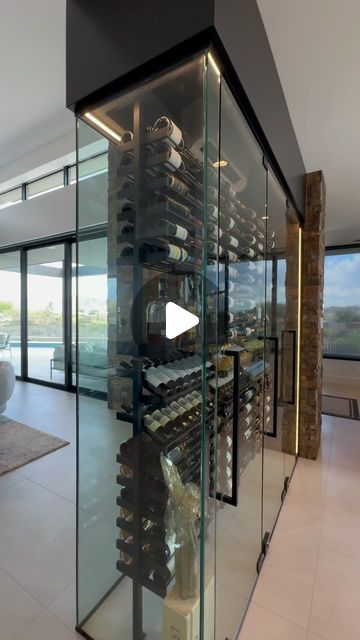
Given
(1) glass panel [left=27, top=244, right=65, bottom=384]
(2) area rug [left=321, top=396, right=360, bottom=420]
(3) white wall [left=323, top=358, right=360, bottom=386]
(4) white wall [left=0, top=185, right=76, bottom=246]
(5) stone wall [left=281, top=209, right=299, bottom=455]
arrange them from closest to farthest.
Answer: (5) stone wall [left=281, top=209, right=299, bottom=455] → (4) white wall [left=0, top=185, right=76, bottom=246] → (2) area rug [left=321, top=396, right=360, bottom=420] → (1) glass panel [left=27, top=244, right=65, bottom=384] → (3) white wall [left=323, top=358, right=360, bottom=386]

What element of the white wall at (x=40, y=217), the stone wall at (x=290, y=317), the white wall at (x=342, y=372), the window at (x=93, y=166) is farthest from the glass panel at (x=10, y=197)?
the white wall at (x=342, y=372)

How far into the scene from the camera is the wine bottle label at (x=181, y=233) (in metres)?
1.14

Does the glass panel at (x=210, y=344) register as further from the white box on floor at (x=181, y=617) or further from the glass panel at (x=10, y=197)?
the glass panel at (x=10, y=197)

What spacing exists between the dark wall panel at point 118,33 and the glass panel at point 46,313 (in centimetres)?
454

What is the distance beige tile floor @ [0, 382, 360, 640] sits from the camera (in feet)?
4.54

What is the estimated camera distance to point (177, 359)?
125 centimetres

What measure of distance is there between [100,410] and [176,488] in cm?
54

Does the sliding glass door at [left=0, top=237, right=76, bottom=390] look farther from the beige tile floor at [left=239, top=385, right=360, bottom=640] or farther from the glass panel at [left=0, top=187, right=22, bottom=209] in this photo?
the beige tile floor at [left=239, top=385, right=360, bottom=640]

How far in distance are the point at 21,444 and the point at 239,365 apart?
283 cm

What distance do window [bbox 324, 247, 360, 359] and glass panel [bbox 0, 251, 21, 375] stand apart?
6.44 m

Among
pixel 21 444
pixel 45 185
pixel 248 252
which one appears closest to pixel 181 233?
pixel 248 252

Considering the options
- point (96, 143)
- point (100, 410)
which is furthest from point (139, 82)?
point (100, 410)

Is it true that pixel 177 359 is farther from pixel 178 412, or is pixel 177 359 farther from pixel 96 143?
pixel 96 143

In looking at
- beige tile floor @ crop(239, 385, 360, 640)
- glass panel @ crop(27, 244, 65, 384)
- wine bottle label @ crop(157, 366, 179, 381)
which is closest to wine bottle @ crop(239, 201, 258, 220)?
wine bottle label @ crop(157, 366, 179, 381)
